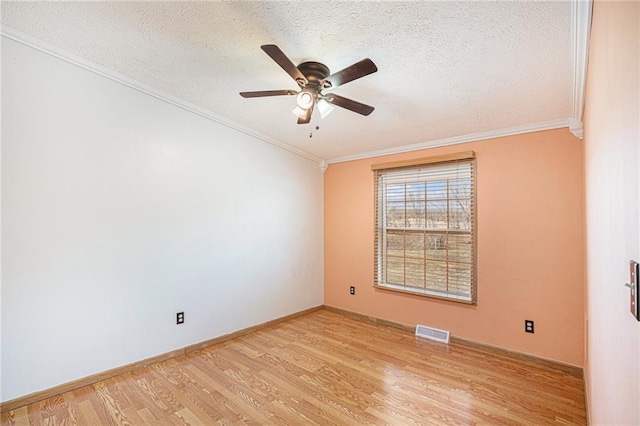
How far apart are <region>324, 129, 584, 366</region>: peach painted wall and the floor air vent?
0.20 feet

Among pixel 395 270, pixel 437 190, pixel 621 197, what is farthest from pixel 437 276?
pixel 621 197

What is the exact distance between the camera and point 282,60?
162 centimetres

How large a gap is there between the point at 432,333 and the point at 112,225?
3.42m

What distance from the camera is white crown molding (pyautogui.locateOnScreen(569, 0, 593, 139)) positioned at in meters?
1.37

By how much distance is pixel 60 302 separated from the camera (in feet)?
6.88

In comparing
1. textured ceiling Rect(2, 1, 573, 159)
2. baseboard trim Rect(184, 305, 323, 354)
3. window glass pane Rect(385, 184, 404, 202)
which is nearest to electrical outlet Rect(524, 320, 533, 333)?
window glass pane Rect(385, 184, 404, 202)

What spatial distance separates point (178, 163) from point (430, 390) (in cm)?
297

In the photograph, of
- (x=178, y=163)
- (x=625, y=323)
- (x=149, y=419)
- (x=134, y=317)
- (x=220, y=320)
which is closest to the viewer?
(x=625, y=323)

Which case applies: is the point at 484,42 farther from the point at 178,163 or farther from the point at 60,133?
the point at 60,133

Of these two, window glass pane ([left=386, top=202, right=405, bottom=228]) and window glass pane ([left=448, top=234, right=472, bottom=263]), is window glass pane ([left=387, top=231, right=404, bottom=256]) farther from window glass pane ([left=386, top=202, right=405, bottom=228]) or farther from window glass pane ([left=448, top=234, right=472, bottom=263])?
window glass pane ([left=448, top=234, right=472, bottom=263])

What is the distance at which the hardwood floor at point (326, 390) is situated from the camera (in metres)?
1.93

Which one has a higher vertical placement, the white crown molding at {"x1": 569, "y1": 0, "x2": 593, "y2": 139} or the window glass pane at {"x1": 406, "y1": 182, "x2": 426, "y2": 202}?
the white crown molding at {"x1": 569, "y1": 0, "x2": 593, "y2": 139}

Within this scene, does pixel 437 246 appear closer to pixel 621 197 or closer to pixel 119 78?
pixel 621 197

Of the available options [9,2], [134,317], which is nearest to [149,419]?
[134,317]
